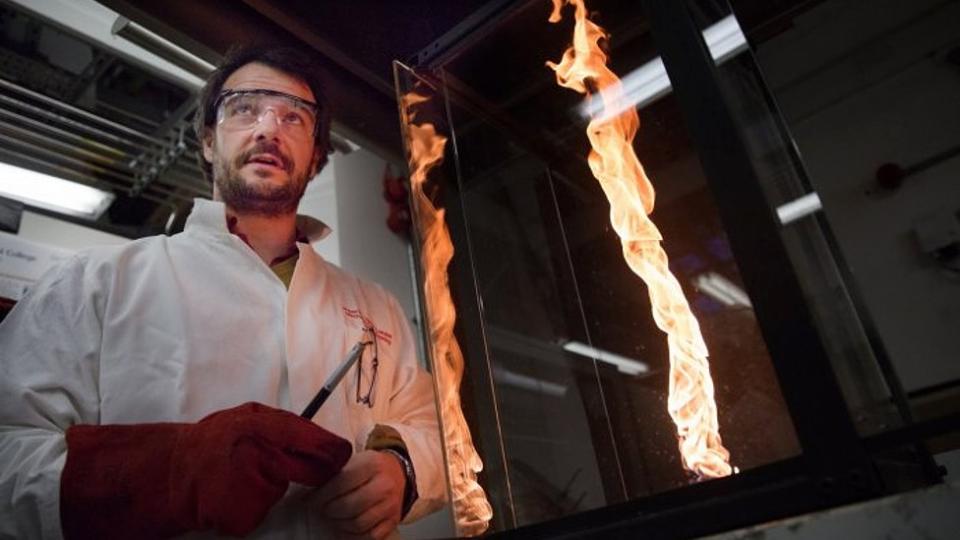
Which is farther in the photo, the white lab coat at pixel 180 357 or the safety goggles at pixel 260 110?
the safety goggles at pixel 260 110

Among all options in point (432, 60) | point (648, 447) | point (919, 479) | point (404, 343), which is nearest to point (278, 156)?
point (432, 60)

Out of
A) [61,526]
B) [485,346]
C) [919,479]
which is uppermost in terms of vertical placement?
[485,346]

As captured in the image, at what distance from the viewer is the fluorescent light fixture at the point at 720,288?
1696 mm

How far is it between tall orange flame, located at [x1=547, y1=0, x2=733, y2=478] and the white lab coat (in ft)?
1.95

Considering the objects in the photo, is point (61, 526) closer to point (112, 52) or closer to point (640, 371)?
point (640, 371)

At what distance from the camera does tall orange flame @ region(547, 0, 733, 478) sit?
54.6 inches

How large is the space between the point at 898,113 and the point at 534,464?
149 cm

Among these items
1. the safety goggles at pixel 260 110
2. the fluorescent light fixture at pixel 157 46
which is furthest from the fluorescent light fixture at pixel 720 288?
the fluorescent light fixture at pixel 157 46

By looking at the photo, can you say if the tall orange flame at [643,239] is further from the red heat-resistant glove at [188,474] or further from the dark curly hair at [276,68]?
the red heat-resistant glove at [188,474]

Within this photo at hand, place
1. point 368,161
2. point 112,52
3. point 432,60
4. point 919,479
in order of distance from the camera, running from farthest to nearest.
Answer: point 368,161 → point 112,52 → point 432,60 → point 919,479

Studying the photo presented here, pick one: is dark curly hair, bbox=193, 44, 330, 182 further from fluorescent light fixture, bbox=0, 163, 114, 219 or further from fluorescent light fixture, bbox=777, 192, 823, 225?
fluorescent light fixture, bbox=777, 192, 823, 225

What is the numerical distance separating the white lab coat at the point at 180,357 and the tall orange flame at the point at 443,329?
6 cm

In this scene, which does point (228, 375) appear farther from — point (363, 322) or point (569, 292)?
point (569, 292)

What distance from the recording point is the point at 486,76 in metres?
1.61
